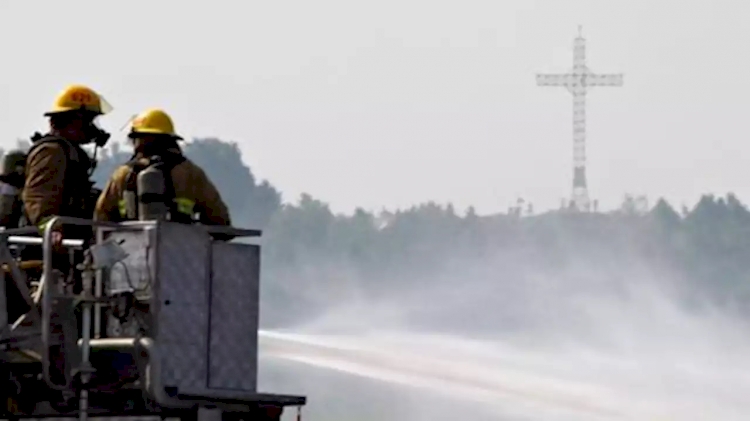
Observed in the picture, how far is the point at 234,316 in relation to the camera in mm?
21688

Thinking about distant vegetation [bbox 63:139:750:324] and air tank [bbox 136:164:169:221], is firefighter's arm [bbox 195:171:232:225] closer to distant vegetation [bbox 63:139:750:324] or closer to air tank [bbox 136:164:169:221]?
air tank [bbox 136:164:169:221]

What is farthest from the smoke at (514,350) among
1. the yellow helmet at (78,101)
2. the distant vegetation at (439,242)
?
the yellow helmet at (78,101)

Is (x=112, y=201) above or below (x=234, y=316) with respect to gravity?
above

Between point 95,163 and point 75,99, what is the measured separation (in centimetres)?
46

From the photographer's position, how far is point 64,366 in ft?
70.1

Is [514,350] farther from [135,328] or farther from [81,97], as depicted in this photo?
[135,328]

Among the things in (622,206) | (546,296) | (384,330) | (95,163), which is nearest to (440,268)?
(546,296)

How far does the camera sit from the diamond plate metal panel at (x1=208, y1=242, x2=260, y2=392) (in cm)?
2158

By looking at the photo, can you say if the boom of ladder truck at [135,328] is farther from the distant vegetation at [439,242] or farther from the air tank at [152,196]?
the distant vegetation at [439,242]

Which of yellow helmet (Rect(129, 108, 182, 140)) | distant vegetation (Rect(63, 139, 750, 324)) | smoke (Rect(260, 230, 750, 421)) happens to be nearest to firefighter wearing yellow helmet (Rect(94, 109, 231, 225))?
yellow helmet (Rect(129, 108, 182, 140))

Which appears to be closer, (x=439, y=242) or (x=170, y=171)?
(x=170, y=171)

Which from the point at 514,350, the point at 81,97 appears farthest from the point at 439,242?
the point at 81,97

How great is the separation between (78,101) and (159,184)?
5.30 feet

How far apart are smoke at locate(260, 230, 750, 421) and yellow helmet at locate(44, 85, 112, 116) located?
75.2 feet
